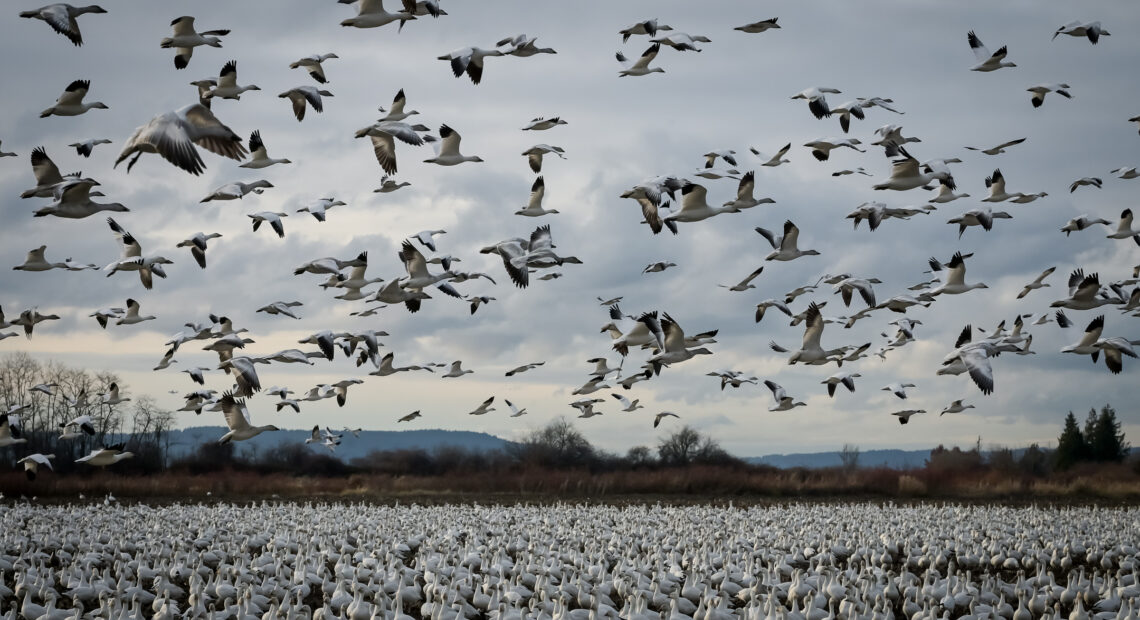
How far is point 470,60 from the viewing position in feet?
48.1

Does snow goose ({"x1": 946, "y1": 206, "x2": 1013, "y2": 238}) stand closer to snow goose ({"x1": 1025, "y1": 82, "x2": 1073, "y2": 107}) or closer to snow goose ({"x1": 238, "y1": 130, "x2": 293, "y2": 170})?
snow goose ({"x1": 1025, "y1": 82, "x2": 1073, "y2": 107})

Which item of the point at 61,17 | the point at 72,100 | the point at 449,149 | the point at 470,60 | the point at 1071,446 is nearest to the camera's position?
the point at 61,17

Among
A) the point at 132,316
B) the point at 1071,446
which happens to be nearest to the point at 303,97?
the point at 132,316

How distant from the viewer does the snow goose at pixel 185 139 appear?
9.17m

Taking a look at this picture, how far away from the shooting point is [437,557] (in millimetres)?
16969

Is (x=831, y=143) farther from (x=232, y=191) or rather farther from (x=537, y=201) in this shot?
(x=232, y=191)

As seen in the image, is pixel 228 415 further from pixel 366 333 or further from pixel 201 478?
pixel 201 478

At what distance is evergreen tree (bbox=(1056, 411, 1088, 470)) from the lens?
6038 cm

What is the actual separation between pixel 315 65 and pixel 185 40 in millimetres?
2335

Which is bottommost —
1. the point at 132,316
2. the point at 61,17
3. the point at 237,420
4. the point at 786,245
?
the point at 237,420

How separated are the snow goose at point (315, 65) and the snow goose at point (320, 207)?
2.21 m

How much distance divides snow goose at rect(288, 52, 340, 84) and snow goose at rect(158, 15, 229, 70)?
67.1 inches

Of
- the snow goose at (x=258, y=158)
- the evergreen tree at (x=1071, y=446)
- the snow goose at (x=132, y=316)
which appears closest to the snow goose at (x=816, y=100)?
the snow goose at (x=258, y=158)

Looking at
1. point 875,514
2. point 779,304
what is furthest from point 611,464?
point 779,304
